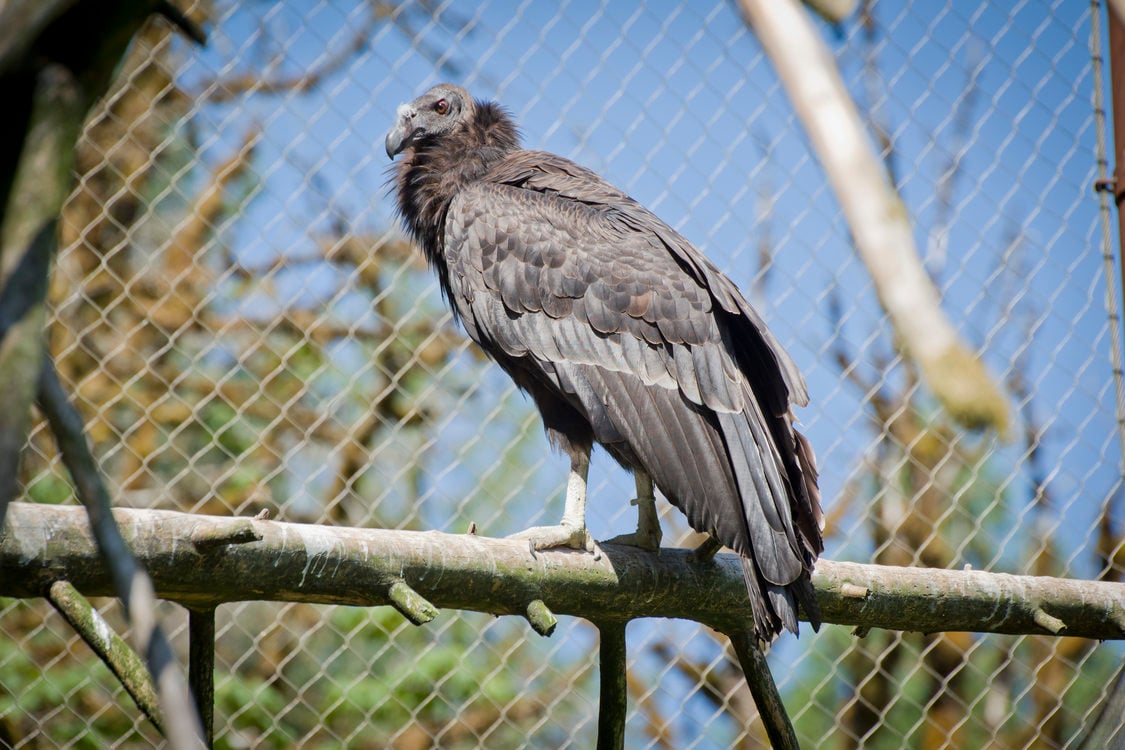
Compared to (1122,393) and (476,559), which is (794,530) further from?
(1122,393)

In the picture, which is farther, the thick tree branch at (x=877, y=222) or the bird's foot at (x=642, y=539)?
the bird's foot at (x=642, y=539)

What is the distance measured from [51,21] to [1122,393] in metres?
3.78

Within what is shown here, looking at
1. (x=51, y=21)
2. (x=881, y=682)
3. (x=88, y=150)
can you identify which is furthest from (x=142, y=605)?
(x=881, y=682)

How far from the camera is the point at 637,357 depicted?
284 centimetres

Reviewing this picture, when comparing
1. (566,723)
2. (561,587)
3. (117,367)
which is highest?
(117,367)

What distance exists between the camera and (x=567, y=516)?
2717 millimetres

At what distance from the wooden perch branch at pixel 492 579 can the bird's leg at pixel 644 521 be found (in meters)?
0.10

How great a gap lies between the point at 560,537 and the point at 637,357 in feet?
1.78

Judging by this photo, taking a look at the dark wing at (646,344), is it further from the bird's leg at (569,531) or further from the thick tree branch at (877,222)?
the thick tree branch at (877,222)

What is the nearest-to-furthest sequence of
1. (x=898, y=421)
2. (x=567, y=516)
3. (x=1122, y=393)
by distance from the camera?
(x=567, y=516)
(x=1122, y=393)
(x=898, y=421)

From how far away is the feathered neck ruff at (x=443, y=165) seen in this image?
3.31 m

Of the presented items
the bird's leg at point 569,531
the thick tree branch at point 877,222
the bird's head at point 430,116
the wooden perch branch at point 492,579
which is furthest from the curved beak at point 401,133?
the thick tree branch at point 877,222

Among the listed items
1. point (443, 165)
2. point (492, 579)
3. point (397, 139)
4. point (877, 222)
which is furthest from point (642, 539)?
point (877, 222)

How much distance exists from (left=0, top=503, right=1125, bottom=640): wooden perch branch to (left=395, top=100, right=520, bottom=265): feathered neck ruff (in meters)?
1.17
